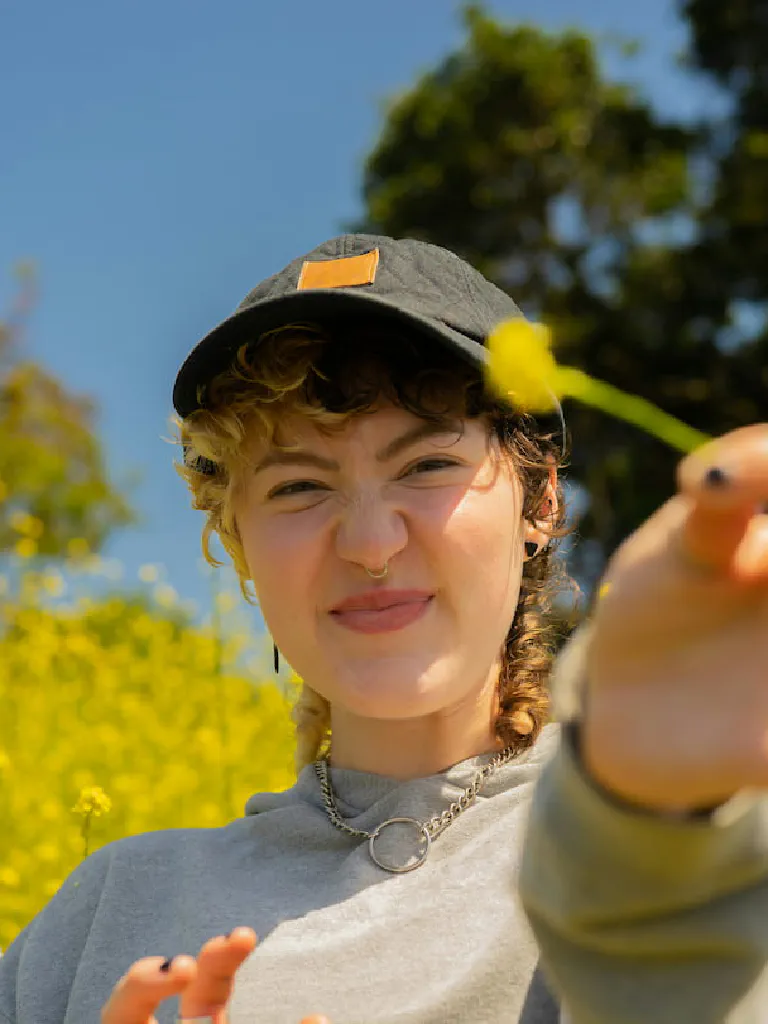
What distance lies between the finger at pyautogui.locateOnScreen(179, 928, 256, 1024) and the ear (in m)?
0.79

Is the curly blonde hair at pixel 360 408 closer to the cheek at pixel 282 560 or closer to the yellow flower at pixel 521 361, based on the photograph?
the cheek at pixel 282 560

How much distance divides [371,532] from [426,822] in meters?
0.34

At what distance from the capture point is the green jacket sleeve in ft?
2.04

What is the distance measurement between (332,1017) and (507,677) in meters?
0.52

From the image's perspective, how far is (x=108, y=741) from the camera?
152 inches

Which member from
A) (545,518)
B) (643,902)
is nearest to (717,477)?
(643,902)

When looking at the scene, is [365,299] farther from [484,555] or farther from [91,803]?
[91,803]

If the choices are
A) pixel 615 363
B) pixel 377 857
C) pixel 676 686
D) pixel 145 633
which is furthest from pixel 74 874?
pixel 615 363

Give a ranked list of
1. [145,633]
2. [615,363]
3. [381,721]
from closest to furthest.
→ [381,721] → [145,633] → [615,363]

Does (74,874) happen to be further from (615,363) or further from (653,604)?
(615,363)

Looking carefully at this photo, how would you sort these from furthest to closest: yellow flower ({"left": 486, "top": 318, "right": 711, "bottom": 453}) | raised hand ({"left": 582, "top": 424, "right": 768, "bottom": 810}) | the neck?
the neck
raised hand ({"left": 582, "top": 424, "right": 768, "bottom": 810})
yellow flower ({"left": 486, "top": 318, "right": 711, "bottom": 453})

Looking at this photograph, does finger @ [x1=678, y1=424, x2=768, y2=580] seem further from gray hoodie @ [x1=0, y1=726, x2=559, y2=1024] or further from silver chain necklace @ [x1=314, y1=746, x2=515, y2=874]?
silver chain necklace @ [x1=314, y1=746, x2=515, y2=874]

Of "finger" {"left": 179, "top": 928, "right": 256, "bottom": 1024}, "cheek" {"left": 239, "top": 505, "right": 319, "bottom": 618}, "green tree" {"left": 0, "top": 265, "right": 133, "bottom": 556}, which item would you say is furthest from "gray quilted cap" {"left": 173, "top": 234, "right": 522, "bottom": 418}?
"green tree" {"left": 0, "top": 265, "right": 133, "bottom": 556}

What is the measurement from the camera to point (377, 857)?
1.35m
